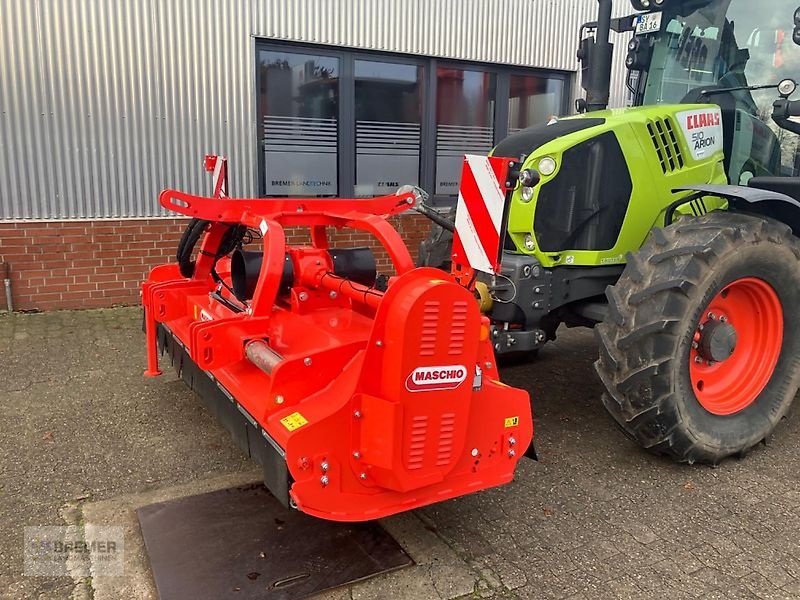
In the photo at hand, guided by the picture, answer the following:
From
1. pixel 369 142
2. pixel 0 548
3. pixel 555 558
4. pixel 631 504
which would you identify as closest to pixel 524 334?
pixel 631 504

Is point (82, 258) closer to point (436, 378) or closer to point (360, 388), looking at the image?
point (360, 388)

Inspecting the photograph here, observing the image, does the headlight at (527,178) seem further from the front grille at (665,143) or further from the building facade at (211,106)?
the building facade at (211,106)

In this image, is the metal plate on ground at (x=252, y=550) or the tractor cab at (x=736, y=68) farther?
the tractor cab at (x=736, y=68)

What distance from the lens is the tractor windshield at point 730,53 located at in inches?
167

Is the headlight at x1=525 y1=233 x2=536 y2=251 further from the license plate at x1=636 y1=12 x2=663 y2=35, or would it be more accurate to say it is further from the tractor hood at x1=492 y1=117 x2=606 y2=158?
the license plate at x1=636 y1=12 x2=663 y2=35

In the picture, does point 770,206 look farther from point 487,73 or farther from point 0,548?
point 487,73

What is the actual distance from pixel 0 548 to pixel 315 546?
131 centimetres

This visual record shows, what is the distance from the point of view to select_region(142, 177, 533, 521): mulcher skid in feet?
8.12

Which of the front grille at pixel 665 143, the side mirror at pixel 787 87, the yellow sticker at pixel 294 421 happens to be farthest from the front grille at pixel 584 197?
the yellow sticker at pixel 294 421

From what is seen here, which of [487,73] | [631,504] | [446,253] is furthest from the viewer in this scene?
[487,73]

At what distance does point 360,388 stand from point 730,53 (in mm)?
3476

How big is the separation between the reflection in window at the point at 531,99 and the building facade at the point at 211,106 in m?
0.21

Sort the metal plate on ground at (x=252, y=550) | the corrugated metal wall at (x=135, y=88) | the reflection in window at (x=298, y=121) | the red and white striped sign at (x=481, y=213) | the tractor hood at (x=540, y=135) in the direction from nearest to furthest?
the metal plate on ground at (x=252, y=550), the red and white striped sign at (x=481, y=213), the tractor hood at (x=540, y=135), the corrugated metal wall at (x=135, y=88), the reflection in window at (x=298, y=121)

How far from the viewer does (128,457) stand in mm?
3744
